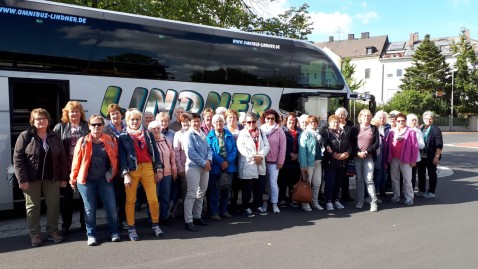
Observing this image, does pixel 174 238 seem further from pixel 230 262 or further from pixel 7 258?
pixel 7 258

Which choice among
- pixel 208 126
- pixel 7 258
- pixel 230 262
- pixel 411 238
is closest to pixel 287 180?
pixel 208 126

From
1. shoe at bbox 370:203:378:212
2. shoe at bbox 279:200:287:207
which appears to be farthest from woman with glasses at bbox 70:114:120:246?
shoe at bbox 370:203:378:212

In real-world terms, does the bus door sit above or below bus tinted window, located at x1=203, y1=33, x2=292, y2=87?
below

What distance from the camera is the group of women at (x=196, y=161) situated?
5.19 meters

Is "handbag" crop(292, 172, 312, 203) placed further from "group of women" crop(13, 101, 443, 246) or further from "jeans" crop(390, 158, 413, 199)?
"jeans" crop(390, 158, 413, 199)

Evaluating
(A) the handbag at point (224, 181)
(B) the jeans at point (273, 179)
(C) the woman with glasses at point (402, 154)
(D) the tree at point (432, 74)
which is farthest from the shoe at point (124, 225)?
(D) the tree at point (432, 74)

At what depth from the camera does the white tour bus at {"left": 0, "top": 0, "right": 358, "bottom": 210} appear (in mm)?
6098

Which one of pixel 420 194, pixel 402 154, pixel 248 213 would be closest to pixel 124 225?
pixel 248 213

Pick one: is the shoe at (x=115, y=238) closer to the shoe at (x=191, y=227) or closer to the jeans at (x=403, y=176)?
the shoe at (x=191, y=227)

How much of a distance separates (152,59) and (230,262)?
14.1 ft

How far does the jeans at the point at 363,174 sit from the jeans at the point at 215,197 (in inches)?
105

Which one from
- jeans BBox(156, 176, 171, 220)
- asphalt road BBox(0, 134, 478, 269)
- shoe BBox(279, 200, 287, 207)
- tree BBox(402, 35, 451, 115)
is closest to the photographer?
asphalt road BBox(0, 134, 478, 269)

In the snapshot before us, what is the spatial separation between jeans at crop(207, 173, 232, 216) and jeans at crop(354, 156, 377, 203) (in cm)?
267

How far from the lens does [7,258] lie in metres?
4.68
